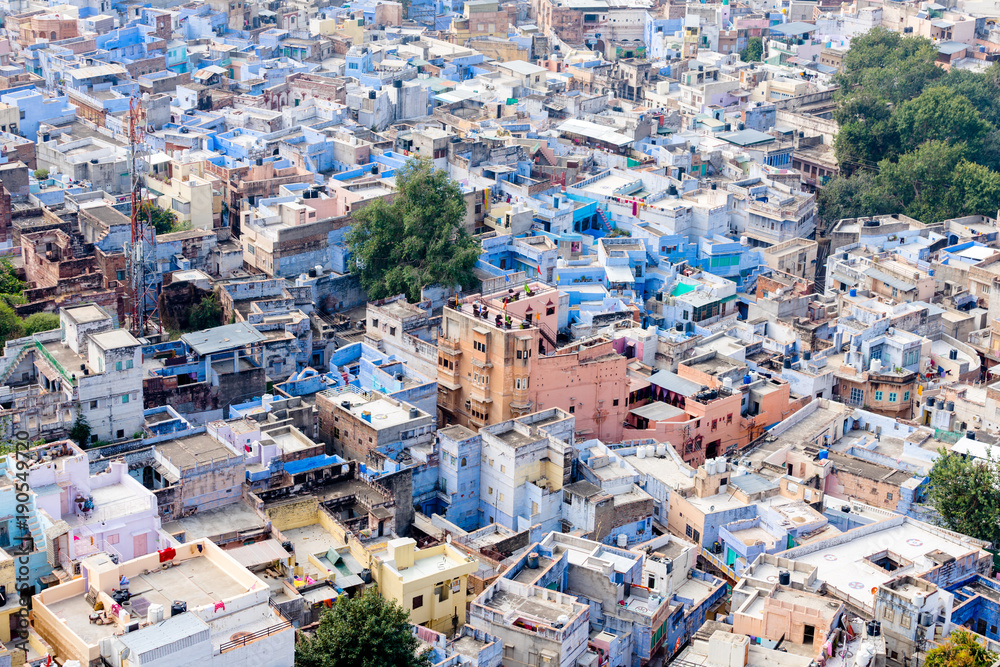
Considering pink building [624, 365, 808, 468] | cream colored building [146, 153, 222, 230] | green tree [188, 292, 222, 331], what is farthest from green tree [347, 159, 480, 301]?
pink building [624, 365, 808, 468]

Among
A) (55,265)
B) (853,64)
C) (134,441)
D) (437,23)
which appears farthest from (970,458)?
(437,23)

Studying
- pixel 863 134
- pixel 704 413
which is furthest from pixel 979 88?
pixel 704 413

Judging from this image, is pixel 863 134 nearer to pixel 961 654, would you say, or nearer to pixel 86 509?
pixel 961 654

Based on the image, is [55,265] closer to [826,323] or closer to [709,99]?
[826,323]

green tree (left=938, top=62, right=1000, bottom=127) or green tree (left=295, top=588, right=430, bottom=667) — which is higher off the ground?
green tree (left=938, top=62, right=1000, bottom=127)

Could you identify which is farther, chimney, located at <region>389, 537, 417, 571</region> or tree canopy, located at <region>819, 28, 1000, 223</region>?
tree canopy, located at <region>819, 28, 1000, 223</region>

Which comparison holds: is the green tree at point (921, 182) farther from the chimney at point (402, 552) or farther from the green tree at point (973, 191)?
the chimney at point (402, 552)

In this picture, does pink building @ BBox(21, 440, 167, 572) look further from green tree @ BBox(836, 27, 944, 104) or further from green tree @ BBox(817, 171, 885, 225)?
green tree @ BBox(836, 27, 944, 104)
